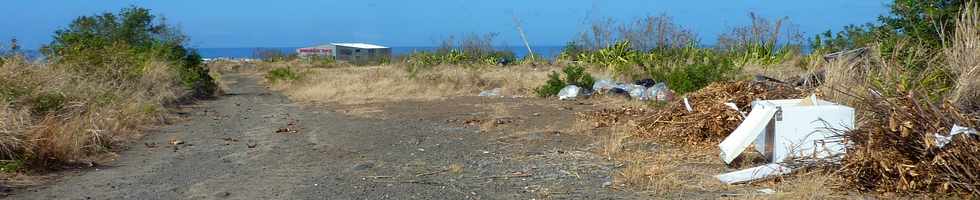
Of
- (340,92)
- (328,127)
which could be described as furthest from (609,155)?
(340,92)

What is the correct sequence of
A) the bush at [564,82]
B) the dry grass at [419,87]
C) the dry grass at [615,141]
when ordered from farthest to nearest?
the dry grass at [419,87] < the bush at [564,82] < the dry grass at [615,141]

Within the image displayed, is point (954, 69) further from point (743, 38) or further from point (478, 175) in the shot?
point (743, 38)

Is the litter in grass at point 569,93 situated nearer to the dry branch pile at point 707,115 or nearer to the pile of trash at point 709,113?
the dry branch pile at point 707,115

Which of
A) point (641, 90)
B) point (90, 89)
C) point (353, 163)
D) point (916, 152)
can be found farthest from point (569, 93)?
point (916, 152)

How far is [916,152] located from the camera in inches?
242

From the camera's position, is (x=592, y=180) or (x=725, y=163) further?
(x=725, y=163)

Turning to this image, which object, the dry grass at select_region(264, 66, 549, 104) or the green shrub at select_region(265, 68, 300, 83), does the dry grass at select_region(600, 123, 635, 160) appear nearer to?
the dry grass at select_region(264, 66, 549, 104)

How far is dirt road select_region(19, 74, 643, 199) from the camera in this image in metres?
6.89

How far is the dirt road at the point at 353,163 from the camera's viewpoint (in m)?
6.89

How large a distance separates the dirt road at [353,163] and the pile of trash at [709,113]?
79cm

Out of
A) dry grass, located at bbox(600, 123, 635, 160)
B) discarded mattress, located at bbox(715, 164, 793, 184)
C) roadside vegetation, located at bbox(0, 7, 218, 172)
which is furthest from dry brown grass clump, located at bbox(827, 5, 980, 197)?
roadside vegetation, located at bbox(0, 7, 218, 172)

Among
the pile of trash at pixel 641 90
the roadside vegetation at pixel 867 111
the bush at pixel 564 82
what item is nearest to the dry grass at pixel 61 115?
the roadside vegetation at pixel 867 111

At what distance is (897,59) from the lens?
9.23 meters

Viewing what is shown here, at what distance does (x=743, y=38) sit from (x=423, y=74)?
308 inches
